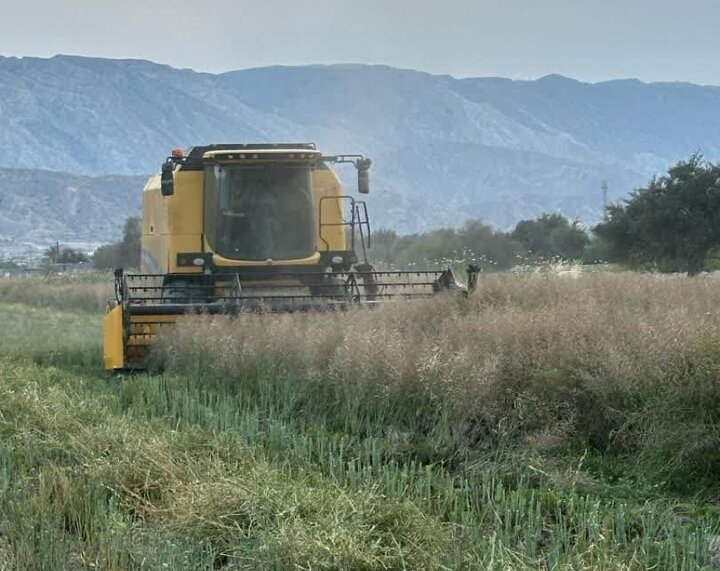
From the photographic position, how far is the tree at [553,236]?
44.1m

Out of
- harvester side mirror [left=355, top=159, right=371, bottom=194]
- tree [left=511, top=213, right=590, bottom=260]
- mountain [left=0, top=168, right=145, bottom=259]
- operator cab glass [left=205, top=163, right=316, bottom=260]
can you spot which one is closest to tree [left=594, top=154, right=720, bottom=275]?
tree [left=511, top=213, right=590, bottom=260]

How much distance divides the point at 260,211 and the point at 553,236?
32888 millimetres

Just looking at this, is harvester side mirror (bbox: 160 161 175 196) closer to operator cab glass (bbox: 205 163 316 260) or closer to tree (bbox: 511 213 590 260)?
operator cab glass (bbox: 205 163 316 260)

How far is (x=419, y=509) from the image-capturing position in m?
5.02

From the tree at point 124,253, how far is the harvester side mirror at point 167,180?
173ft

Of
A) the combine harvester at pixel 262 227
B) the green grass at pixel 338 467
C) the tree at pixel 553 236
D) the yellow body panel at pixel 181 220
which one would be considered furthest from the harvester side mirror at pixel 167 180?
the tree at pixel 553 236

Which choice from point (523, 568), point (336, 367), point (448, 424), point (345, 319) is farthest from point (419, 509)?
point (345, 319)

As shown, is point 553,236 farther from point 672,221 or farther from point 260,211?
point 260,211

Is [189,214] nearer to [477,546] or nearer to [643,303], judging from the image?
[643,303]

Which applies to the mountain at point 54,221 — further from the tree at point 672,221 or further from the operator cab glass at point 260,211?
the operator cab glass at point 260,211

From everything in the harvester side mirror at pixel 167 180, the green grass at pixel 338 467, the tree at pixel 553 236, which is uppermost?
the harvester side mirror at pixel 167 180

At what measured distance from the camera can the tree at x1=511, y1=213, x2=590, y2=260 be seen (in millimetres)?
44062

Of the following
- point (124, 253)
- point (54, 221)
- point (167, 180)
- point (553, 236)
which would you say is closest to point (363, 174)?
point (167, 180)

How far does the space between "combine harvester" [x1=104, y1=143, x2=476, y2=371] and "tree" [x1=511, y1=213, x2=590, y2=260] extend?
29.7m
